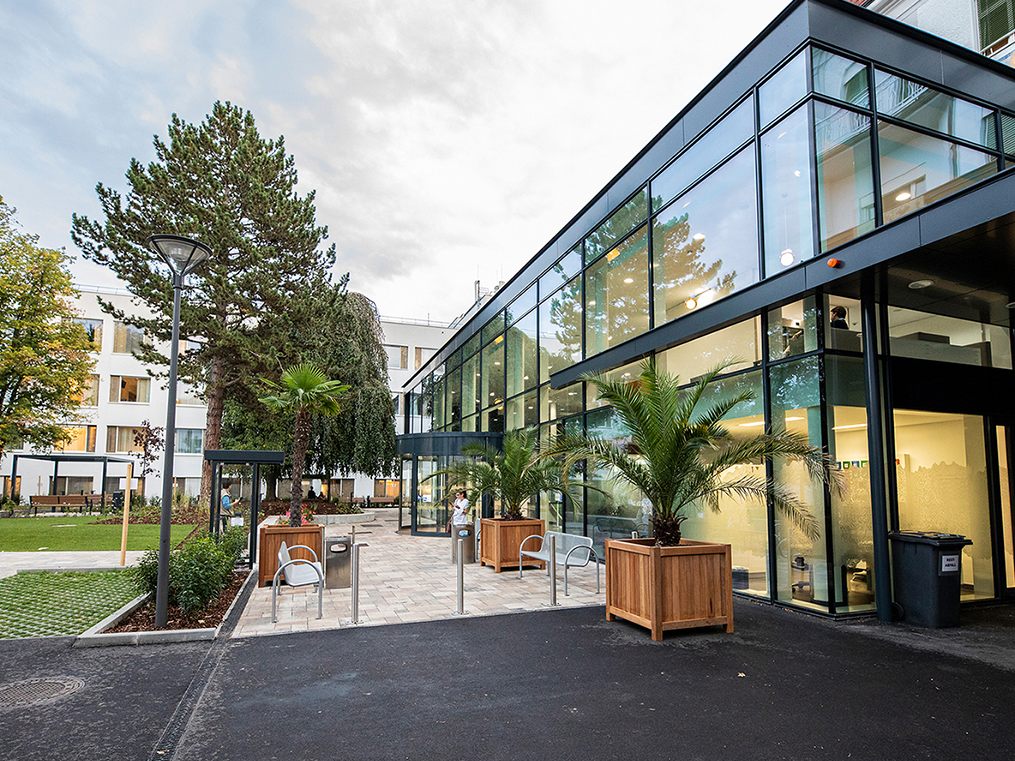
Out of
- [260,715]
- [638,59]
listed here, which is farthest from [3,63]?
[260,715]

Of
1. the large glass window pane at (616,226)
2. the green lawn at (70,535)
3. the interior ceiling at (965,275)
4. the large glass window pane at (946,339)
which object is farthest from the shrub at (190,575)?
the large glass window pane at (946,339)

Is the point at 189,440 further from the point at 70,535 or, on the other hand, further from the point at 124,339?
the point at 70,535

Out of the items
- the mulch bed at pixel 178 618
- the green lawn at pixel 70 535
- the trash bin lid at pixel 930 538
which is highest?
the trash bin lid at pixel 930 538

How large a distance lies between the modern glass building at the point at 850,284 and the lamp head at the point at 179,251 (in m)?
6.85

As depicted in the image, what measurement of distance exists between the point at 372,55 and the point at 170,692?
12.1 meters

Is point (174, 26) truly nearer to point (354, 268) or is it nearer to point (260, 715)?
point (260, 715)

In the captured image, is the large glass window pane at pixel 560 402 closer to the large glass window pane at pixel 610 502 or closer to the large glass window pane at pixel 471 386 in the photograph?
the large glass window pane at pixel 610 502

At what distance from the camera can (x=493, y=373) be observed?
1959 cm

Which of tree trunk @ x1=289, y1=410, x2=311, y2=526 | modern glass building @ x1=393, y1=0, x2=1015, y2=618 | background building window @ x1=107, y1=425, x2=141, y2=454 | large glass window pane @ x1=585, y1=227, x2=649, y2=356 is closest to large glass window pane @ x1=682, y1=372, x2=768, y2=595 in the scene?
modern glass building @ x1=393, y1=0, x2=1015, y2=618

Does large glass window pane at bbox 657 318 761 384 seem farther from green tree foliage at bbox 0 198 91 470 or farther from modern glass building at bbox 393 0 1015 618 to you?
green tree foliage at bbox 0 198 91 470

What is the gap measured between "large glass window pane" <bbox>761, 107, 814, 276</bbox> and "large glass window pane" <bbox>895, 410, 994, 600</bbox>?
258 centimetres

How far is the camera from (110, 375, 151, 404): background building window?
119ft

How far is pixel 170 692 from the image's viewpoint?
16.4 feet

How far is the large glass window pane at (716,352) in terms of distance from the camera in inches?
345
